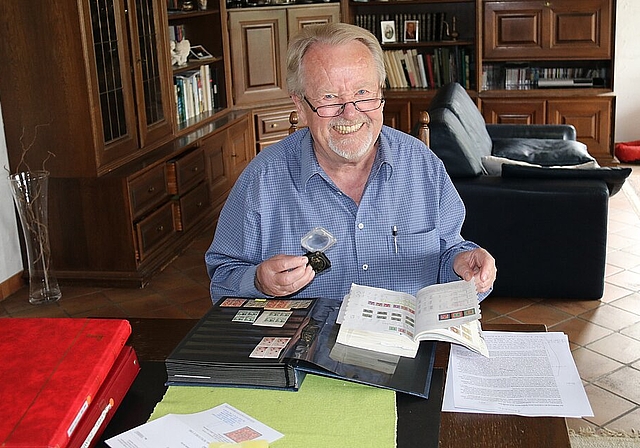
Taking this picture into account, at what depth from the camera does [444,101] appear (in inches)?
166

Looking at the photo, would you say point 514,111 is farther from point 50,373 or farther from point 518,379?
point 50,373

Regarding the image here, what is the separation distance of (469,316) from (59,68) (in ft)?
9.12

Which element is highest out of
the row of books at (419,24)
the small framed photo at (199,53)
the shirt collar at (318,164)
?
the row of books at (419,24)

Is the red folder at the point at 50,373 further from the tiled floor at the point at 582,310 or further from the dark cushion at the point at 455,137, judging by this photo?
the dark cushion at the point at 455,137

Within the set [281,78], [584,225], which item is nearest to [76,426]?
[584,225]

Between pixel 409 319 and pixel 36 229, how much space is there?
2683mm

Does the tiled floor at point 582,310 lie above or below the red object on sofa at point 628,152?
below

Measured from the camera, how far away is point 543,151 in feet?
15.0

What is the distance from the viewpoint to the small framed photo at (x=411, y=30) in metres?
6.21

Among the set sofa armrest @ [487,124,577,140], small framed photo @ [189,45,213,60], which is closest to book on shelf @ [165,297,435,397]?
sofa armrest @ [487,124,577,140]

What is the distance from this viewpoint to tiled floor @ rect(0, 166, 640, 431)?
2773 millimetres

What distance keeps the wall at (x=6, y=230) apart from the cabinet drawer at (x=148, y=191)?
60 cm

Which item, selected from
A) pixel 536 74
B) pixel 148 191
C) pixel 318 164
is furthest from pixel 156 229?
pixel 536 74

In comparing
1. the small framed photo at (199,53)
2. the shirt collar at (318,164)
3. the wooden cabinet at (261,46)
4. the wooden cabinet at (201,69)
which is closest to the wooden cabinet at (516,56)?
the wooden cabinet at (261,46)
